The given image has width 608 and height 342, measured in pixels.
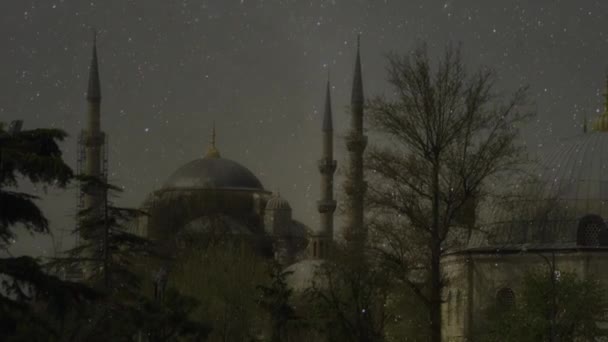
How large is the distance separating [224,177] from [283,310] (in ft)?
155

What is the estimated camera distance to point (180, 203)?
73062mm

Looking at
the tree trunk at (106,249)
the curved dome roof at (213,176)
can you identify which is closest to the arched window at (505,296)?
the tree trunk at (106,249)

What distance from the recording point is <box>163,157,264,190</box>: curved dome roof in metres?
77.9

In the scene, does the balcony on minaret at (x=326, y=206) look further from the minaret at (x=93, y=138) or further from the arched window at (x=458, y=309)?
the arched window at (x=458, y=309)

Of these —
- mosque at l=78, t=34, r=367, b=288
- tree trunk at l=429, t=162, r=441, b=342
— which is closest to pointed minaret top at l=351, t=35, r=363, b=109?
mosque at l=78, t=34, r=367, b=288

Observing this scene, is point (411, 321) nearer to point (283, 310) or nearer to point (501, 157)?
point (283, 310)

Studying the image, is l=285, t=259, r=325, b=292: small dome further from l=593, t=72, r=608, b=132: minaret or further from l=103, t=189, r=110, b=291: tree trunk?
l=103, t=189, r=110, b=291: tree trunk

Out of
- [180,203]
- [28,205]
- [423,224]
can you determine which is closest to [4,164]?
[28,205]

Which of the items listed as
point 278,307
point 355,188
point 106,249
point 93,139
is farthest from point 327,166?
point 106,249

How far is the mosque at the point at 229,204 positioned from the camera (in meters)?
61.2

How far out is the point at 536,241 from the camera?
38.8 meters

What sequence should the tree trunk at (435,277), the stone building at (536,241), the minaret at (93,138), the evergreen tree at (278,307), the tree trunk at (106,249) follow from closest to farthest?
1. the tree trunk at (106,249)
2. the tree trunk at (435,277)
3. the evergreen tree at (278,307)
4. the stone building at (536,241)
5. the minaret at (93,138)

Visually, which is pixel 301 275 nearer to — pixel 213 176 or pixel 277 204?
pixel 277 204

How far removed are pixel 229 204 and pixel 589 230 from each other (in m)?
40.9
